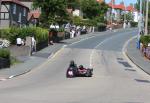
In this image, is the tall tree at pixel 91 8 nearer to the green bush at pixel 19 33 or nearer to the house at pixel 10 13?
the house at pixel 10 13

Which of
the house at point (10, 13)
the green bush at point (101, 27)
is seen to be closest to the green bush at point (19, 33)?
the house at point (10, 13)

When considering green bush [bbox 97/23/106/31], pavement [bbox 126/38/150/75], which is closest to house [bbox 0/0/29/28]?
pavement [bbox 126/38/150/75]

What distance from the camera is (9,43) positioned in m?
60.0

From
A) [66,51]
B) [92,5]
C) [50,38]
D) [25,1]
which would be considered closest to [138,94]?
[66,51]

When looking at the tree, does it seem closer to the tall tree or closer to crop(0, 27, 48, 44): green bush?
crop(0, 27, 48, 44): green bush

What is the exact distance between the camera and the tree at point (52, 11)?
82.3 meters

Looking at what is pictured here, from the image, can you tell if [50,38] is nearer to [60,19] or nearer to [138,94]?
[60,19]

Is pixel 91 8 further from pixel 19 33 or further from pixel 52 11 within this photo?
pixel 19 33

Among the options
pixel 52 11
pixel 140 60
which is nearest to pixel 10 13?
pixel 52 11

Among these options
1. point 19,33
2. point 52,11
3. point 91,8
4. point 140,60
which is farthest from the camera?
point 91,8

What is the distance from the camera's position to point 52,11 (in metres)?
84.1

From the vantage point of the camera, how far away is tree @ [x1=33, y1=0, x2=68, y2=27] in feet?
270

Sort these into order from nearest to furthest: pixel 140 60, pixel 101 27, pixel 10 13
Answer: pixel 140 60 < pixel 10 13 < pixel 101 27

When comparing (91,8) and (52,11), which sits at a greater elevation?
(91,8)
